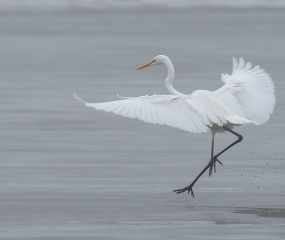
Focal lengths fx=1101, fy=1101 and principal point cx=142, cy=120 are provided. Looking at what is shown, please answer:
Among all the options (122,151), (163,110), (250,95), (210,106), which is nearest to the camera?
(163,110)

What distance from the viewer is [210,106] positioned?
1170cm

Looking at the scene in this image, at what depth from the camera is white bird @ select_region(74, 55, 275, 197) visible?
11070mm

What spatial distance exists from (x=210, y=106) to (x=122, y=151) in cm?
223

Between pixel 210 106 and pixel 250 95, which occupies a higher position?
pixel 250 95

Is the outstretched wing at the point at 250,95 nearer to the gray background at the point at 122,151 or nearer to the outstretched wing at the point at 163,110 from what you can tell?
the gray background at the point at 122,151

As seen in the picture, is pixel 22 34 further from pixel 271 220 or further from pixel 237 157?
pixel 271 220

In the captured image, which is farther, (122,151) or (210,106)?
(122,151)

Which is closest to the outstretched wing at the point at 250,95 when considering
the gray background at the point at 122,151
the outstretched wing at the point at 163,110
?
the gray background at the point at 122,151

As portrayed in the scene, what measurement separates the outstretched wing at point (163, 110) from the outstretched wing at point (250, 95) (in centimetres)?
98

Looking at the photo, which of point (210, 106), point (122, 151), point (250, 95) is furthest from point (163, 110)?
point (122, 151)

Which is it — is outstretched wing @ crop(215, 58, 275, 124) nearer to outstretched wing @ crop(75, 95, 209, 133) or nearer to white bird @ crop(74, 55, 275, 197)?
white bird @ crop(74, 55, 275, 197)

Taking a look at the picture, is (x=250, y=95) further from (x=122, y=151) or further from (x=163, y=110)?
(x=122, y=151)

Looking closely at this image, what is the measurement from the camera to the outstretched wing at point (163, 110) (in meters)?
11.0

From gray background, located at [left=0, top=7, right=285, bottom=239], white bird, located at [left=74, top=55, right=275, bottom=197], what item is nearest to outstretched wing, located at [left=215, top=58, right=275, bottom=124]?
white bird, located at [left=74, top=55, right=275, bottom=197]
